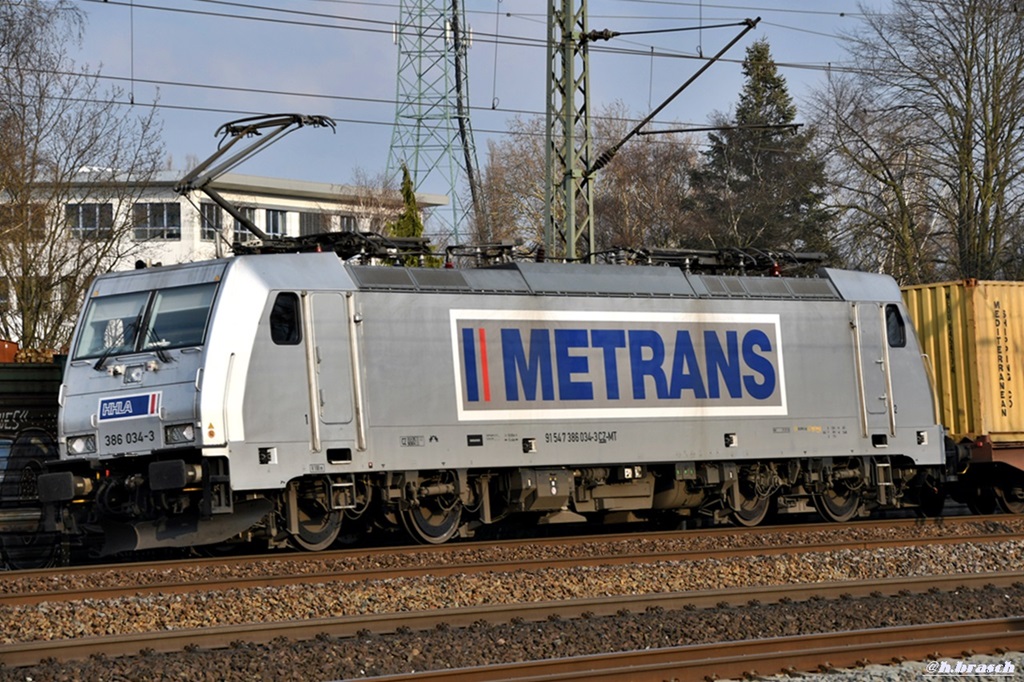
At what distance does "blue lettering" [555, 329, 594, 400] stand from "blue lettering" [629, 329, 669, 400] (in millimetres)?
654

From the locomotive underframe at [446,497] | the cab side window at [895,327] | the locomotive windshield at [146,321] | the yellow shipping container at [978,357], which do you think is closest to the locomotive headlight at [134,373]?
the locomotive windshield at [146,321]

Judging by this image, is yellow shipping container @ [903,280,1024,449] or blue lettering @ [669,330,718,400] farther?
yellow shipping container @ [903,280,1024,449]

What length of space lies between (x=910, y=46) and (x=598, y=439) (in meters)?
21.7

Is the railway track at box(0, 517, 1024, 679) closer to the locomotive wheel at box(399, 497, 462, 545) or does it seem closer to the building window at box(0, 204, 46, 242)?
the locomotive wheel at box(399, 497, 462, 545)

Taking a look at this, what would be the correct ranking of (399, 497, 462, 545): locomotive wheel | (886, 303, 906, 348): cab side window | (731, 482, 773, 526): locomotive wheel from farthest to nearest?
(886, 303, 906, 348): cab side window, (731, 482, 773, 526): locomotive wheel, (399, 497, 462, 545): locomotive wheel

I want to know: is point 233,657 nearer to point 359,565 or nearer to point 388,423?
point 359,565

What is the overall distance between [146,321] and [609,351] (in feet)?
18.4

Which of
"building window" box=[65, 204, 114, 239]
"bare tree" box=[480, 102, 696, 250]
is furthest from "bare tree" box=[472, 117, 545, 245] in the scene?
"building window" box=[65, 204, 114, 239]

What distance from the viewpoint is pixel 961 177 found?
34.1m

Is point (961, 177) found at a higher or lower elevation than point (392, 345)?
higher

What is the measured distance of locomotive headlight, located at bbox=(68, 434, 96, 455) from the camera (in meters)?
14.5

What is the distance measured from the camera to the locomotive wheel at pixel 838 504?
1883 centimetres

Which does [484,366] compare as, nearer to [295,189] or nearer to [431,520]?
[431,520]

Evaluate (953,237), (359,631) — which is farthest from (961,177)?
(359,631)
